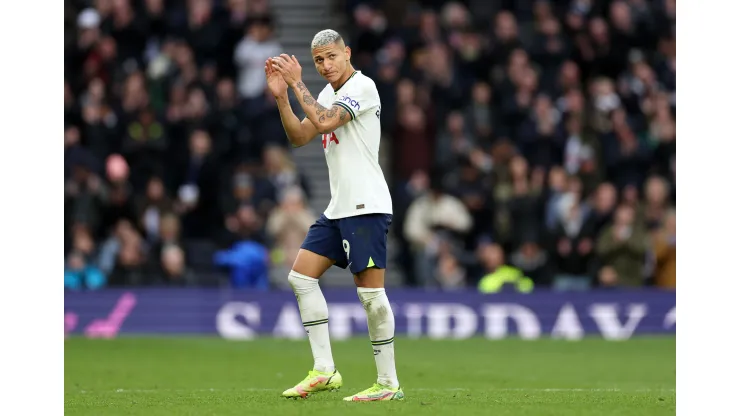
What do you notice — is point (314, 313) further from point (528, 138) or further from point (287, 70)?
point (528, 138)

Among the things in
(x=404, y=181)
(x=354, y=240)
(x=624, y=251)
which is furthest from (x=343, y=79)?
(x=624, y=251)

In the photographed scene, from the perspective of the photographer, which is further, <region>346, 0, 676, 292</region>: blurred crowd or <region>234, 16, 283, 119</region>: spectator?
<region>234, 16, 283, 119</region>: spectator

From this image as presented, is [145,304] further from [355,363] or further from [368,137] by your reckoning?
[368,137]

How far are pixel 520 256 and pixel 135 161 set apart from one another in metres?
6.15

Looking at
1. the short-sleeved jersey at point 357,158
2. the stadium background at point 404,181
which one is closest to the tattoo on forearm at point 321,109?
the short-sleeved jersey at point 357,158

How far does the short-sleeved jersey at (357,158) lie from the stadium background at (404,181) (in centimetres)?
801

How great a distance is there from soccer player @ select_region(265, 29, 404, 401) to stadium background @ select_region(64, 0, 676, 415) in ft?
25.4

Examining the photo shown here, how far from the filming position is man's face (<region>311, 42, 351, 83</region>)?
998 centimetres

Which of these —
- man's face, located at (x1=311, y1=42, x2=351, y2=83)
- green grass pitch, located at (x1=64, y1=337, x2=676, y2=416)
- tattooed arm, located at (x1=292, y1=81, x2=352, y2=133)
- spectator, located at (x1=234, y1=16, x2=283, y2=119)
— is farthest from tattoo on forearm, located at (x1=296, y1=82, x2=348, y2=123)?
spectator, located at (x1=234, y1=16, x2=283, y2=119)

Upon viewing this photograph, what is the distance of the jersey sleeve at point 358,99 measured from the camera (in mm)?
9867

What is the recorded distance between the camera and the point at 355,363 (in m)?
15.9

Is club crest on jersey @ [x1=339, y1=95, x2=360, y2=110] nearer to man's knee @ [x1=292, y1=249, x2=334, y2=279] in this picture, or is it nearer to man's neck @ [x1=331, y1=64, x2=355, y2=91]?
man's neck @ [x1=331, y1=64, x2=355, y2=91]

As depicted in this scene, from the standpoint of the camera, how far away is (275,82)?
9.77 meters

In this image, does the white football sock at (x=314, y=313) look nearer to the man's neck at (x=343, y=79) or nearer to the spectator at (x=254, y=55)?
the man's neck at (x=343, y=79)
